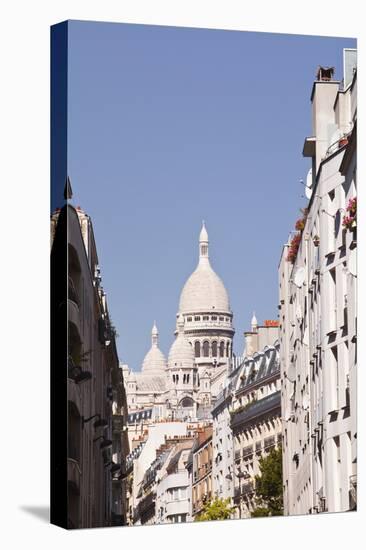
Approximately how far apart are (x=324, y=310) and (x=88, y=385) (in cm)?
396

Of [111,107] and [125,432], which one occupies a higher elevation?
[111,107]

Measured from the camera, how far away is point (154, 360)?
24891mm

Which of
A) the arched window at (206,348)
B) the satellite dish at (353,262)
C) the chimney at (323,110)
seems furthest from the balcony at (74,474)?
the chimney at (323,110)

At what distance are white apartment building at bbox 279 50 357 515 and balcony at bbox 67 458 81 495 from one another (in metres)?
3.08

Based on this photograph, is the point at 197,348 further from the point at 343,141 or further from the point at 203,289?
the point at 343,141

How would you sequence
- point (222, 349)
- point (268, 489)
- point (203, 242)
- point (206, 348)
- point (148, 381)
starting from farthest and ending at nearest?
point (206, 348) → point (222, 349) → point (268, 489) → point (203, 242) → point (148, 381)

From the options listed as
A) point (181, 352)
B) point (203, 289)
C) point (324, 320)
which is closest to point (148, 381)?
point (203, 289)

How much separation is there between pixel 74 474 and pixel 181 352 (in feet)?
10.7

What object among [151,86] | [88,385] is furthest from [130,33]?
[88,385]

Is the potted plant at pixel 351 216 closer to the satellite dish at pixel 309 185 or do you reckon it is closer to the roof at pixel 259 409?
the satellite dish at pixel 309 185

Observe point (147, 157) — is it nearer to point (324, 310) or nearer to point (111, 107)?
point (111, 107)

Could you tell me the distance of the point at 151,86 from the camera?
24.8 m

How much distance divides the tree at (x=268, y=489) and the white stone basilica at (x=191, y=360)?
107 centimetres

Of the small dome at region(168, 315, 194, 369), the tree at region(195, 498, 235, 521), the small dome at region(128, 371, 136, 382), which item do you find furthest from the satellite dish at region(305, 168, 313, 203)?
the tree at region(195, 498, 235, 521)
